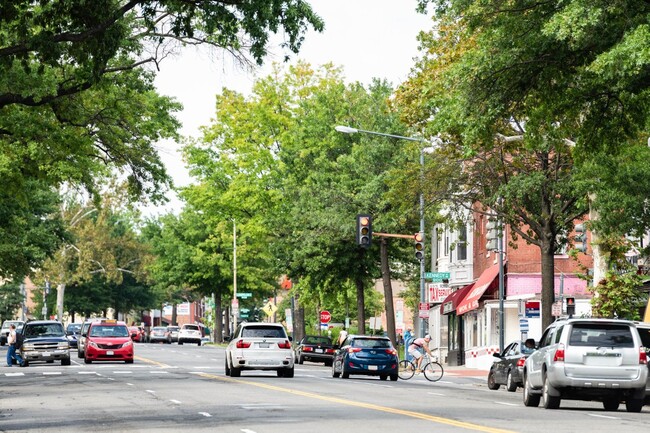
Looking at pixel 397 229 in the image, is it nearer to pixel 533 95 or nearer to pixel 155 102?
pixel 155 102

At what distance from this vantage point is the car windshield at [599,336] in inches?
1001

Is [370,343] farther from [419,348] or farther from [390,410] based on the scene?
[390,410]

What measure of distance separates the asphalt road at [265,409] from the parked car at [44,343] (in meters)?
14.5

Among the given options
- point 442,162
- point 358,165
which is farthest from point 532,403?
point 358,165

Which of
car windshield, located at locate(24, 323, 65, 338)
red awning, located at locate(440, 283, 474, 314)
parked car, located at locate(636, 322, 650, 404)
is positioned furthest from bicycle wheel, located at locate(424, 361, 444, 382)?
red awning, located at locate(440, 283, 474, 314)

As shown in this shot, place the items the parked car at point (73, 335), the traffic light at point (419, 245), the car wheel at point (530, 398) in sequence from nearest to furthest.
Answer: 1. the car wheel at point (530, 398)
2. the traffic light at point (419, 245)
3. the parked car at point (73, 335)

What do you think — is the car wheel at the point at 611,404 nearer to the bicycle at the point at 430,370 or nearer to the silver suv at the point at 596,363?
the silver suv at the point at 596,363

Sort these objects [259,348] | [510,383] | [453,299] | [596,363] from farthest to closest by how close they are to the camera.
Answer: [453,299], [259,348], [510,383], [596,363]

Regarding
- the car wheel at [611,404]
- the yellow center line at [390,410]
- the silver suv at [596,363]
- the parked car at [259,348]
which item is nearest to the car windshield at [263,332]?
the parked car at [259,348]

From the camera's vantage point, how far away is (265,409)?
78.0ft

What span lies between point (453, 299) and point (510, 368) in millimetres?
29274

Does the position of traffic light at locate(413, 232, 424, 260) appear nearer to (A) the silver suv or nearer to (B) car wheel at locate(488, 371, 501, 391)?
(B) car wheel at locate(488, 371, 501, 391)

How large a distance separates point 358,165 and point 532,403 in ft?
115

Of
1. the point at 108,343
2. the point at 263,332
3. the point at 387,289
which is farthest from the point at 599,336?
the point at 387,289
